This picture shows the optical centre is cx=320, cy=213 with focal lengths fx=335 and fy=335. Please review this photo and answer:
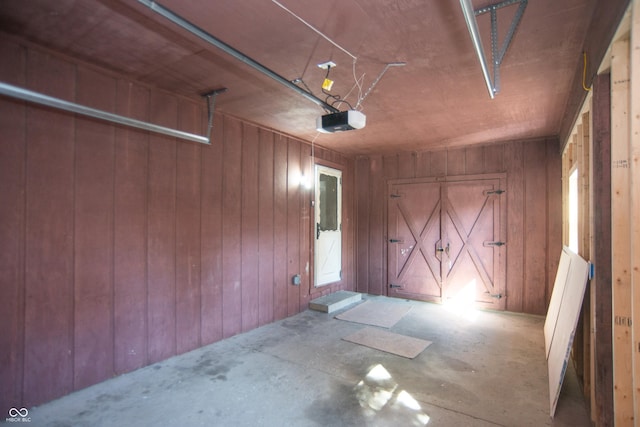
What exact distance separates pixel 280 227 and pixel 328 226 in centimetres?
126

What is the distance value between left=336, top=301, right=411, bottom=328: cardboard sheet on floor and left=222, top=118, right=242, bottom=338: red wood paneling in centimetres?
154

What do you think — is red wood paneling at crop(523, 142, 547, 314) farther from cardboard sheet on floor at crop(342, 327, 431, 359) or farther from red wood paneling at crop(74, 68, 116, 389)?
red wood paneling at crop(74, 68, 116, 389)

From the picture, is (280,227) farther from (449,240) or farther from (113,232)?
(449,240)

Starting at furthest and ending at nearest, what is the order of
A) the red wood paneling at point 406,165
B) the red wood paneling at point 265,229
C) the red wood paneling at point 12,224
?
the red wood paneling at point 406,165 → the red wood paneling at point 265,229 → the red wood paneling at point 12,224

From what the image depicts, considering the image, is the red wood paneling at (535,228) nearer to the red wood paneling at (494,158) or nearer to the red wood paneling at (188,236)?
the red wood paneling at (494,158)

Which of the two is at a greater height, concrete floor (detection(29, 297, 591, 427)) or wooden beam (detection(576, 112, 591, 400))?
wooden beam (detection(576, 112, 591, 400))

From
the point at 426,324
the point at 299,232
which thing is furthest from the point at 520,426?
the point at 299,232

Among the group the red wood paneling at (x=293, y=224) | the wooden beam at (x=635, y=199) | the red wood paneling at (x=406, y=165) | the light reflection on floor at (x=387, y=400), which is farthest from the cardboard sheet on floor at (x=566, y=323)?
the red wood paneling at (x=293, y=224)

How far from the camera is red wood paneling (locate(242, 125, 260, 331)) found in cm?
416

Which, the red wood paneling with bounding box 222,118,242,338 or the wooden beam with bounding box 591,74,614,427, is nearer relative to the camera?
the wooden beam with bounding box 591,74,614,427

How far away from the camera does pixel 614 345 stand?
1.79 meters

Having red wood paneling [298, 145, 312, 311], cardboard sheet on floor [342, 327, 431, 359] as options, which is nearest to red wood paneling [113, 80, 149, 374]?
cardboard sheet on floor [342, 327, 431, 359]

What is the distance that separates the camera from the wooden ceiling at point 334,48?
197 cm

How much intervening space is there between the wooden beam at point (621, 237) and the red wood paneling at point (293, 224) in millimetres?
3658
